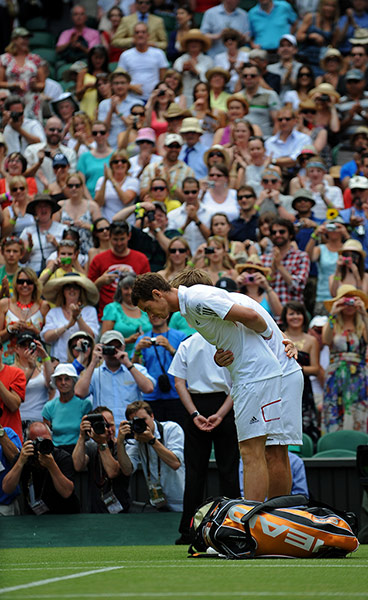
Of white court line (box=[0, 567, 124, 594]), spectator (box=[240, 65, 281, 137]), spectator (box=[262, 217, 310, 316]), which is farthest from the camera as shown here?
spectator (box=[240, 65, 281, 137])

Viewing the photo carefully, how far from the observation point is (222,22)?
17578mm

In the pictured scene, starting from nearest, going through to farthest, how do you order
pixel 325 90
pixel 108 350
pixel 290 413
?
pixel 290 413
pixel 108 350
pixel 325 90

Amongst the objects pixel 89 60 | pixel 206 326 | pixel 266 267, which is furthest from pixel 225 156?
pixel 206 326

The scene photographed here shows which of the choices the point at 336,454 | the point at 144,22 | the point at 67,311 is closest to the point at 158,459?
the point at 336,454

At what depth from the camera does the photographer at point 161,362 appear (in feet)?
31.1

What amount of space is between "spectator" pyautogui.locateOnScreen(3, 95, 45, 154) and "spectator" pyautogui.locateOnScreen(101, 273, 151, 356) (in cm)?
460

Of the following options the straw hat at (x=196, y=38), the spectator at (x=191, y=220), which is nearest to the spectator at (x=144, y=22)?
the straw hat at (x=196, y=38)

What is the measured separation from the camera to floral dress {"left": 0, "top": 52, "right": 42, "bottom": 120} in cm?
1622

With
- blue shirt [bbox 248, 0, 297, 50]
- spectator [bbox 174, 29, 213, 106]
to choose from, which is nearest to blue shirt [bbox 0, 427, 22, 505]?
spectator [bbox 174, 29, 213, 106]

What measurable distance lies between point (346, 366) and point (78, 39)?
1016 cm

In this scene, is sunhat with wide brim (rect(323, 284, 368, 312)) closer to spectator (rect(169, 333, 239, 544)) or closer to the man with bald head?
spectator (rect(169, 333, 239, 544))

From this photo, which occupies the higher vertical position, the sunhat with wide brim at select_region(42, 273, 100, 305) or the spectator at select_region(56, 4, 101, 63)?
the spectator at select_region(56, 4, 101, 63)

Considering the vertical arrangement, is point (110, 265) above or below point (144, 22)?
below

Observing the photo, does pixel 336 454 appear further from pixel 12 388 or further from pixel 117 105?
pixel 117 105
